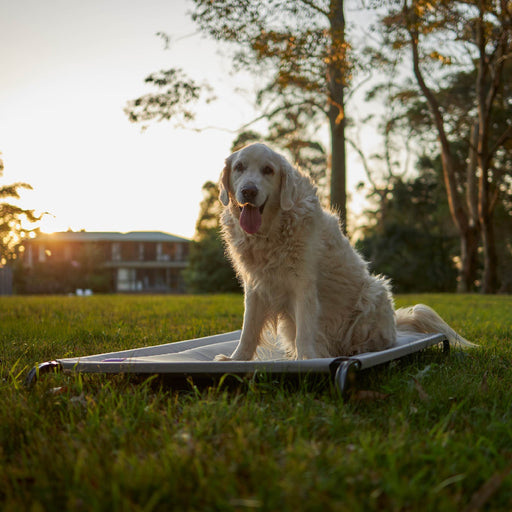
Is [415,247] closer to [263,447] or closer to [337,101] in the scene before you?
[337,101]

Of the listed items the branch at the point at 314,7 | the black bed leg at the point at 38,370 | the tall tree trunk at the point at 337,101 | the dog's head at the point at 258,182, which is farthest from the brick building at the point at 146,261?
the black bed leg at the point at 38,370

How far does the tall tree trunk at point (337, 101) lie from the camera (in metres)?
9.32

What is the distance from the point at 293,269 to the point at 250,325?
1.71 ft

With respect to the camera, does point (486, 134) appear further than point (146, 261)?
No

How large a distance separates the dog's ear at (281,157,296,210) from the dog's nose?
24cm

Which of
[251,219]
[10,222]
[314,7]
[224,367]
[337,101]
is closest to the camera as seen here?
[224,367]

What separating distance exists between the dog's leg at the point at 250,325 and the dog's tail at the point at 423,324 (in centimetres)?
136

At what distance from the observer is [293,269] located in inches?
139

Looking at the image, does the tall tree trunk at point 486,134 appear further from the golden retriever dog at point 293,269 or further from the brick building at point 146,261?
the brick building at point 146,261

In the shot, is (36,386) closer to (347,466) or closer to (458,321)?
(347,466)

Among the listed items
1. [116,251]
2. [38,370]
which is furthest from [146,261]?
[38,370]

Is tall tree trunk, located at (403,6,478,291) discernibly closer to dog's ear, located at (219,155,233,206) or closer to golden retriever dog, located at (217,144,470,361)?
golden retriever dog, located at (217,144,470,361)

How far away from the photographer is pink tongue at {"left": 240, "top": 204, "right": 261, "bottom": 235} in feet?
11.4

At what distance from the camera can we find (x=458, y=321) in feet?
23.4
